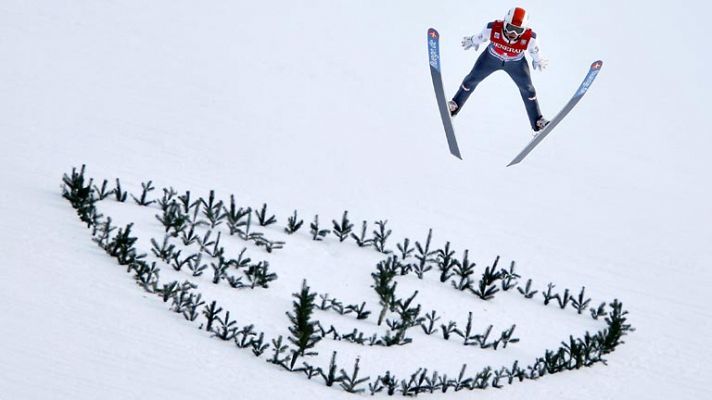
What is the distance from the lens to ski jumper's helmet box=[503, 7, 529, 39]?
14.1 m

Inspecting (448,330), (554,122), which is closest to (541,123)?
(554,122)

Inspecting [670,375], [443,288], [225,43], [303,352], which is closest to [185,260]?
[303,352]

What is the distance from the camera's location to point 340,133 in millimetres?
19625

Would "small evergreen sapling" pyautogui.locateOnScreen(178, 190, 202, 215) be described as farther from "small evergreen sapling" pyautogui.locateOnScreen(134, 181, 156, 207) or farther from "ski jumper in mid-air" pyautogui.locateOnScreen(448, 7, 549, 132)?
"ski jumper in mid-air" pyautogui.locateOnScreen(448, 7, 549, 132)

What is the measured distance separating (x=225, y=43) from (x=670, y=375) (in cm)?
1093

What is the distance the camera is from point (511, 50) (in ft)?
47.7

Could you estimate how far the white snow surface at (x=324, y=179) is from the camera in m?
13.4

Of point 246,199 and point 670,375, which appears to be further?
point 246,199

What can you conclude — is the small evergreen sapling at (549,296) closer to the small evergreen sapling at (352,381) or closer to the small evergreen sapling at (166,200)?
the small evergreen sapling at (352,381)

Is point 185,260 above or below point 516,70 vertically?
below

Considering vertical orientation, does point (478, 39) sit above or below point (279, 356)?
above

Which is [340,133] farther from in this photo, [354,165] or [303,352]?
[303,352]

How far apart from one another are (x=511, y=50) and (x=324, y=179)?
14.2ft

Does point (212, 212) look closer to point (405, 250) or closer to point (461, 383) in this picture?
point (405, 250)
